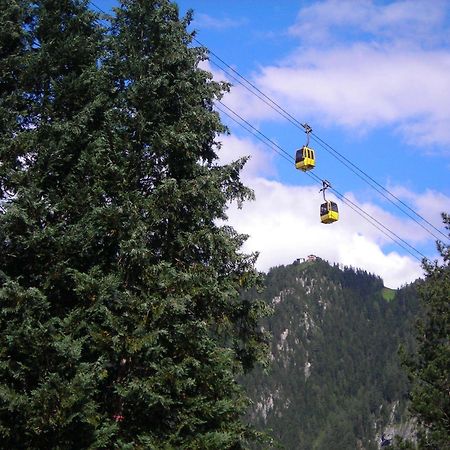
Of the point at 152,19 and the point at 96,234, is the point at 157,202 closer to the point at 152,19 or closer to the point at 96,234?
the point at 96,234

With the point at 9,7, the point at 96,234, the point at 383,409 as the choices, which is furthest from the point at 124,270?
the point at 383,409

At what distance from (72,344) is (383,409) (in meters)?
204

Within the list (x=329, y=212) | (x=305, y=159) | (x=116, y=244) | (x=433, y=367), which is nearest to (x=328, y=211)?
(x=329, y=212)

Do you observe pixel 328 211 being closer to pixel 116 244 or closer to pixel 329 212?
pixel 329 212

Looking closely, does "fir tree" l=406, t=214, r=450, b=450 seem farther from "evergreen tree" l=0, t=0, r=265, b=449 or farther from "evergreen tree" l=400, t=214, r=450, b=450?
"evergreen tree" l=0, t=0, r=265, b=449

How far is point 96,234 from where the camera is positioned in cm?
1338

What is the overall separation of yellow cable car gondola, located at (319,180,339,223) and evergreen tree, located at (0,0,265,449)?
404cm

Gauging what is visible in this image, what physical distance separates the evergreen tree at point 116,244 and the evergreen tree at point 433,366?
45.7ft

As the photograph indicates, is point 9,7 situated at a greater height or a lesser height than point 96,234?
greater

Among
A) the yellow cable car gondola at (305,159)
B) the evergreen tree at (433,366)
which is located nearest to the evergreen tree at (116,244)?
the yellow cable car gondola at (305,159)

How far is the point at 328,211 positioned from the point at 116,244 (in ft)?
27.6

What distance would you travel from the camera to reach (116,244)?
45.9 feet

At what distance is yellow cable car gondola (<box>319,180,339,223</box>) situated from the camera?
19.8 metres

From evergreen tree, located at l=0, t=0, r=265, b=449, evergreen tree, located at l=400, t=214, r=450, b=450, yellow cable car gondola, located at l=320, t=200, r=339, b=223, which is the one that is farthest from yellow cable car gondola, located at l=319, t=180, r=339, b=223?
evergreen tree, located at l=400, t=214, r=450, b=450
